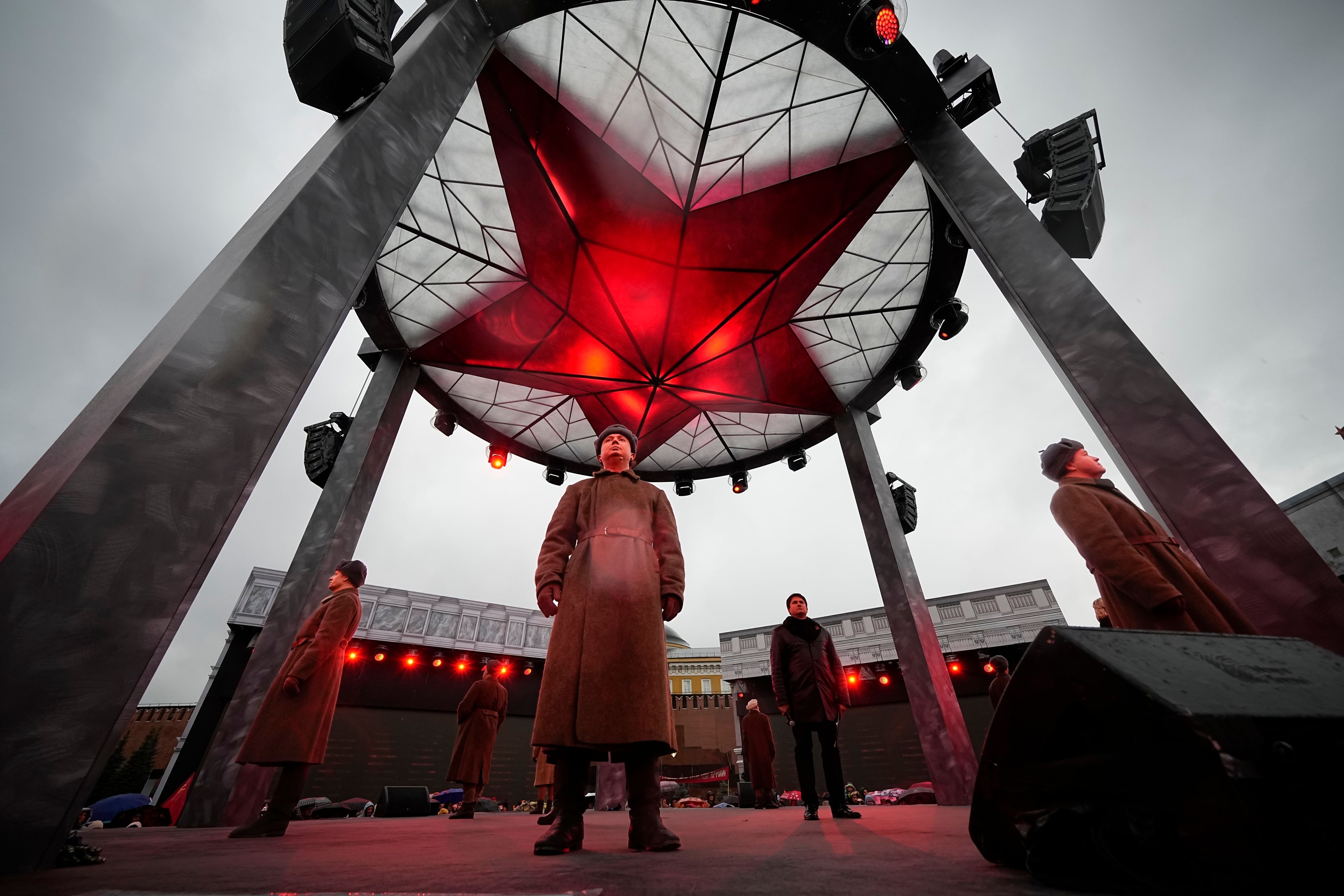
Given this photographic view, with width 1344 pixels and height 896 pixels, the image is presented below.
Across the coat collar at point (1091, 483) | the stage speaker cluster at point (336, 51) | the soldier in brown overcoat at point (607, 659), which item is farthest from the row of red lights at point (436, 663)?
the coat collar at point (1091, 483)

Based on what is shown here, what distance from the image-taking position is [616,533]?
2.87m

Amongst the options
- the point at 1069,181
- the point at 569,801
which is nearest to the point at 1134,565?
the point at 569,801

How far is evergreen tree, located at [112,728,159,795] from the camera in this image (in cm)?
2847

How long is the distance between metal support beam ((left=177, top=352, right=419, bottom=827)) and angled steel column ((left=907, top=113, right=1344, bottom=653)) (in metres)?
6.95

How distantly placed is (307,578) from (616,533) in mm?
6260

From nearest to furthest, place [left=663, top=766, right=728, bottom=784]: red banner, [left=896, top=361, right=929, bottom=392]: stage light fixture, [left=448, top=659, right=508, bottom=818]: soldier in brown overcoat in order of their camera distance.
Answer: [left=448, top=659, right=508, bottom=818]: soldier in brown overcoat
[left=896, top=361, right=929, bottom=392]: stage light fixture
[left=663, top=766, right=728, bottom=784]: red banner

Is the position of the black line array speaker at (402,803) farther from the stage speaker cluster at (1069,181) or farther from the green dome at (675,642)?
the green dome at (675,642)

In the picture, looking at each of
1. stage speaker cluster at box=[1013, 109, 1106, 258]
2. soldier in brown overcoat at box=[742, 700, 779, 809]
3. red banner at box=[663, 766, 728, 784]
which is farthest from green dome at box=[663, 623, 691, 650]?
stage speaker cluster at box=[1013, 109, 1106, 258]

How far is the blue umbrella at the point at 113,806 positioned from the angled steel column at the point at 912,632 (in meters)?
13.6

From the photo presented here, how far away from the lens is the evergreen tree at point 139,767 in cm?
2847

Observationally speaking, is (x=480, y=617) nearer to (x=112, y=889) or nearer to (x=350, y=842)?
(x=350, y=842)

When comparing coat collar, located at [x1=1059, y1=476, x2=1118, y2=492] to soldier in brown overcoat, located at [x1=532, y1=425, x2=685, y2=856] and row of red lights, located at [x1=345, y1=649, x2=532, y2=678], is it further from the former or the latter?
row of red lights, located at [x1=345, y1=649, x2=532, y2=678]

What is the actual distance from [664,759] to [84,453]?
35.0 metres

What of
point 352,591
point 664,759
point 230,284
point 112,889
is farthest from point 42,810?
point 664,759
